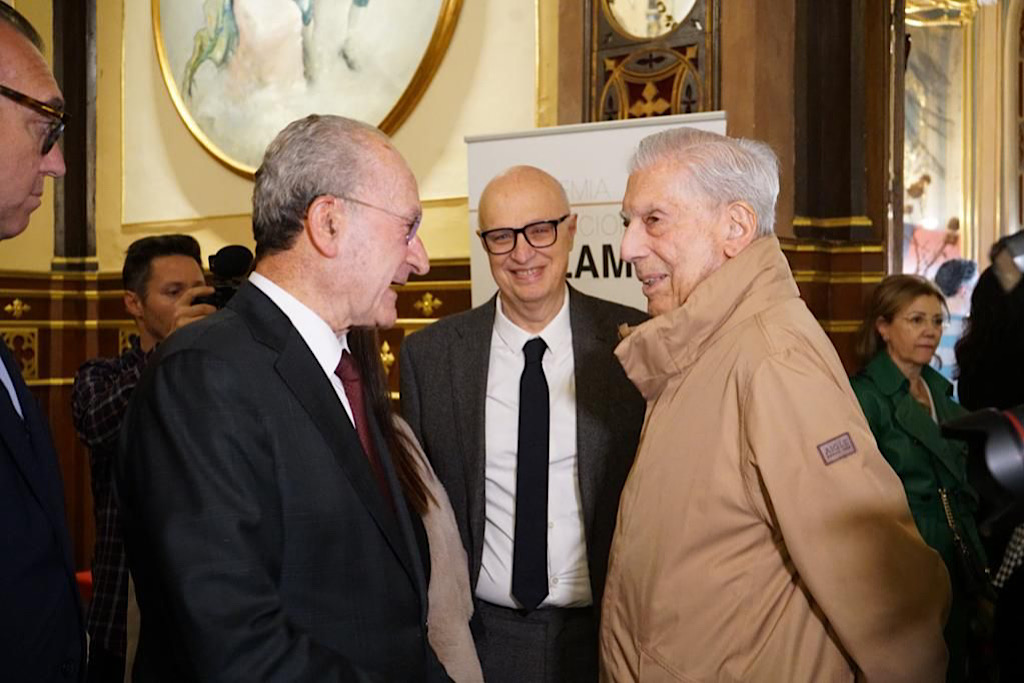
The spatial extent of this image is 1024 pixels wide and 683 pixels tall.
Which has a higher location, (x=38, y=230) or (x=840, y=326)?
(x=38, y=230)

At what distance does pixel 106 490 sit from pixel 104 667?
455 mm

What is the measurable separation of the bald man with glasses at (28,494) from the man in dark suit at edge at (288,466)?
15 cm

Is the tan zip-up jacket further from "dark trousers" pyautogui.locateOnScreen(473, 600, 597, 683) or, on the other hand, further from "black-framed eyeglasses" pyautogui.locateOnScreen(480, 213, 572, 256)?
"black-framed eyeglasses" pyautogui.locateOnScreen(480, 213, 572, 256)

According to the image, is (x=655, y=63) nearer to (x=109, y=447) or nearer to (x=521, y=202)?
(x=521, y=202)

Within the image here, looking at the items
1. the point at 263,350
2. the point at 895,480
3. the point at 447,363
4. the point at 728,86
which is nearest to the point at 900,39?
the point at 728,86

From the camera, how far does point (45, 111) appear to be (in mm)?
1831

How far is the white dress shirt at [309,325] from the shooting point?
1.79m

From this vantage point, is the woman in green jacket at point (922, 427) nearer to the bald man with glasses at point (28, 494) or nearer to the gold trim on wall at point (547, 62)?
the gold trim on wall at point (547, 62)

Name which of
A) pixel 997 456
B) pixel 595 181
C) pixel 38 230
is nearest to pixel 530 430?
pixel 595 181

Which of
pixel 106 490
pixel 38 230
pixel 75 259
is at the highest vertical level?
pixel 38 230

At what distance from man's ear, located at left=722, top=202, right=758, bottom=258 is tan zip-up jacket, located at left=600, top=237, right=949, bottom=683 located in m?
0.06

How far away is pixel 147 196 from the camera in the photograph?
6.62 meters

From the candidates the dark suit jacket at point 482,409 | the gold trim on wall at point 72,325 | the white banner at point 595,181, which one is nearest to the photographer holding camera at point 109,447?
the dark suit jacket at point 482,409

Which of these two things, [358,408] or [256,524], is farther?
[358,408]
